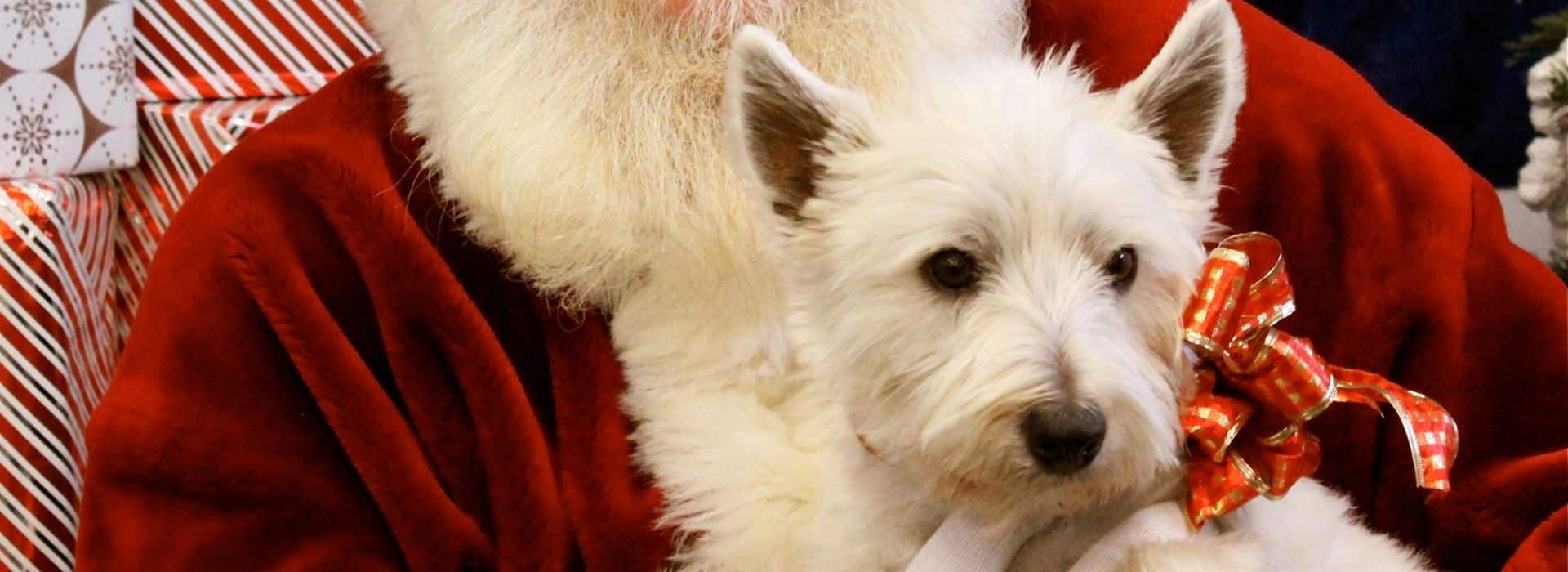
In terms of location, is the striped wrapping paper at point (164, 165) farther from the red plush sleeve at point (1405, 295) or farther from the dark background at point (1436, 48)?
the dark background at point (1436, 48)

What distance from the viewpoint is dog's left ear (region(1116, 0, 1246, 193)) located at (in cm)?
88

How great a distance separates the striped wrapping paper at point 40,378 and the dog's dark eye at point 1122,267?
125 cm

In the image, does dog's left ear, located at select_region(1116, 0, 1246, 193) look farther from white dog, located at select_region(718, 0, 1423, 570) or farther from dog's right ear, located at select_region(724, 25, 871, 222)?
dog's right ear, located at select_region(724, 25, 871, 222)

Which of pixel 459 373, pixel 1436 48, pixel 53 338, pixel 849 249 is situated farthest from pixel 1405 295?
pixel 53 338

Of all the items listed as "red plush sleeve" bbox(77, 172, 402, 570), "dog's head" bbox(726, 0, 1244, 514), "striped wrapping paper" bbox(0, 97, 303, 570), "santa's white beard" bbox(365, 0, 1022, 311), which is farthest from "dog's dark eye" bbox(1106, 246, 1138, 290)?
"striped wrapping paper" bbox(0, 97, 303, 570)

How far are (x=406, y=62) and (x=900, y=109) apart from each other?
60cm

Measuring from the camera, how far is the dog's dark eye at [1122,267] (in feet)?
2.75

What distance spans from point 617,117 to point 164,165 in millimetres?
865

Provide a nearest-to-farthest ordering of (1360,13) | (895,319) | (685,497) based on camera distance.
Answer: (895,319) < (685,497) < (1360,13)

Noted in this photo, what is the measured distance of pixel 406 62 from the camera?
4.12 feet

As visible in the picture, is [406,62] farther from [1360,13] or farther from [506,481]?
[1360,13]

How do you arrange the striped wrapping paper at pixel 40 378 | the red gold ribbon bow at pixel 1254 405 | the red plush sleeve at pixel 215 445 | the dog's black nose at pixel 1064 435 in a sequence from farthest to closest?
the striped wrapping paper at pixel 40 378, the red plush sleeve at pixel 215 445, the red gold ribbon bow at pixel 1254 405, the dog's black nose at pixel 1064 435

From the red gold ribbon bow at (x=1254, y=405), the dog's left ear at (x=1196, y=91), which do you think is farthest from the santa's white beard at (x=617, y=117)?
the red gold ribbon bow at (x=1254, y=405)

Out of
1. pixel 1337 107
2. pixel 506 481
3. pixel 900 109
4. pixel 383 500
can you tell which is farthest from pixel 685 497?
pixel 1337 107
